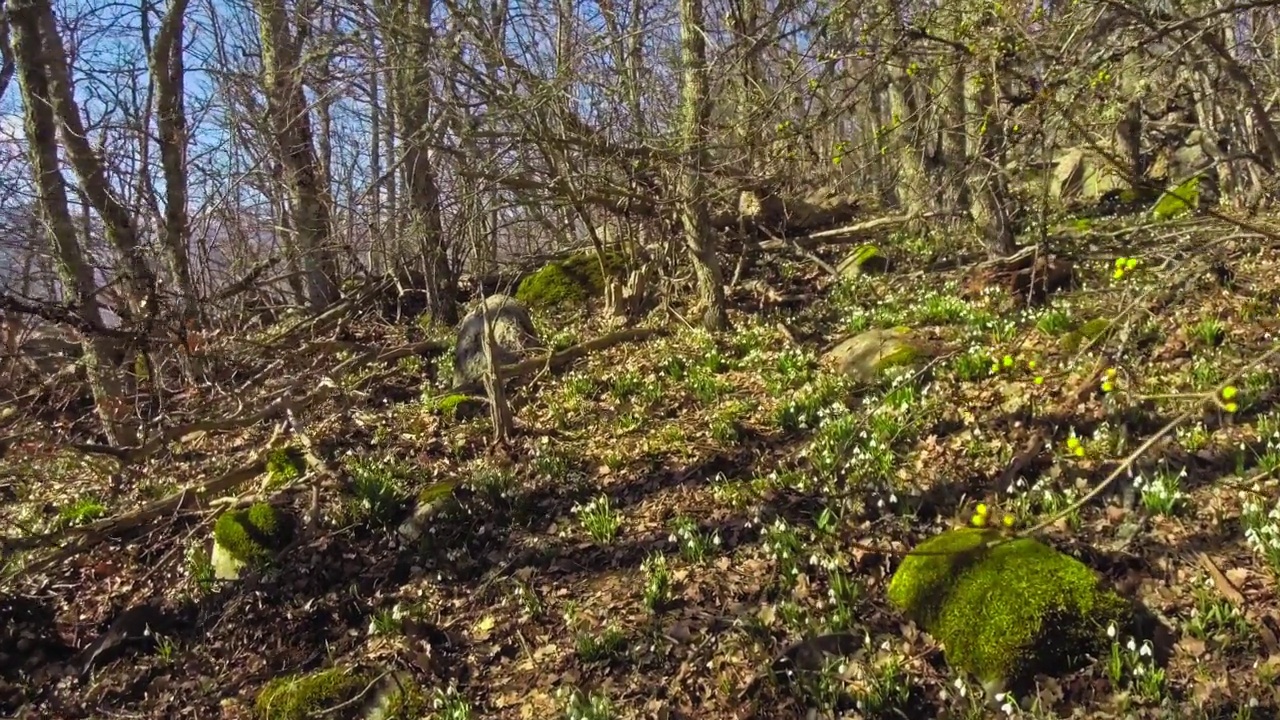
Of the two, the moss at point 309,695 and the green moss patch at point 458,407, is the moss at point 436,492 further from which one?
the moss at point 309,695

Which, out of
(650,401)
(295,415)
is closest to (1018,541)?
(650,401)

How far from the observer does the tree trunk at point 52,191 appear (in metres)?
7.71

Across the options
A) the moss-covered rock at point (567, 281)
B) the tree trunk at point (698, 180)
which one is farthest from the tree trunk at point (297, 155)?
the tree trunk at point (698, 180)

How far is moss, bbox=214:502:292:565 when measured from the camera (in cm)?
639

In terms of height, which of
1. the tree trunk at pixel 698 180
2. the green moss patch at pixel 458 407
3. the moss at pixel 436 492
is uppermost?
the tree trunk at pixel 698 180

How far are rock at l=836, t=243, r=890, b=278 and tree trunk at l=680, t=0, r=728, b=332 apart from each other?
223 cm

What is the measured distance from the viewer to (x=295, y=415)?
8.31 m

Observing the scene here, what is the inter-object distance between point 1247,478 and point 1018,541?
139 centimetres

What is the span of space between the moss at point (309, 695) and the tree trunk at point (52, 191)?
3908mm

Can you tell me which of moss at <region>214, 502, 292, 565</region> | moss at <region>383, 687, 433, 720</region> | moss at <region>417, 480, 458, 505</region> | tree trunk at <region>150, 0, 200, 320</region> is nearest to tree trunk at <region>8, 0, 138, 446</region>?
tree trunk at <region>150, 0, 200, 320</region>

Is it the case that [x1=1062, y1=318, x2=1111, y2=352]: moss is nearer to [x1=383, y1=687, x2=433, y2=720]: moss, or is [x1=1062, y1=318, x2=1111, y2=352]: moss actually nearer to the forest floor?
the forest floor

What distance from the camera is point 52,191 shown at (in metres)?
7.78

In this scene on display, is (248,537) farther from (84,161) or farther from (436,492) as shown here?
(84,161)

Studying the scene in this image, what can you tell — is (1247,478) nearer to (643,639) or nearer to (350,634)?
(643,639)
